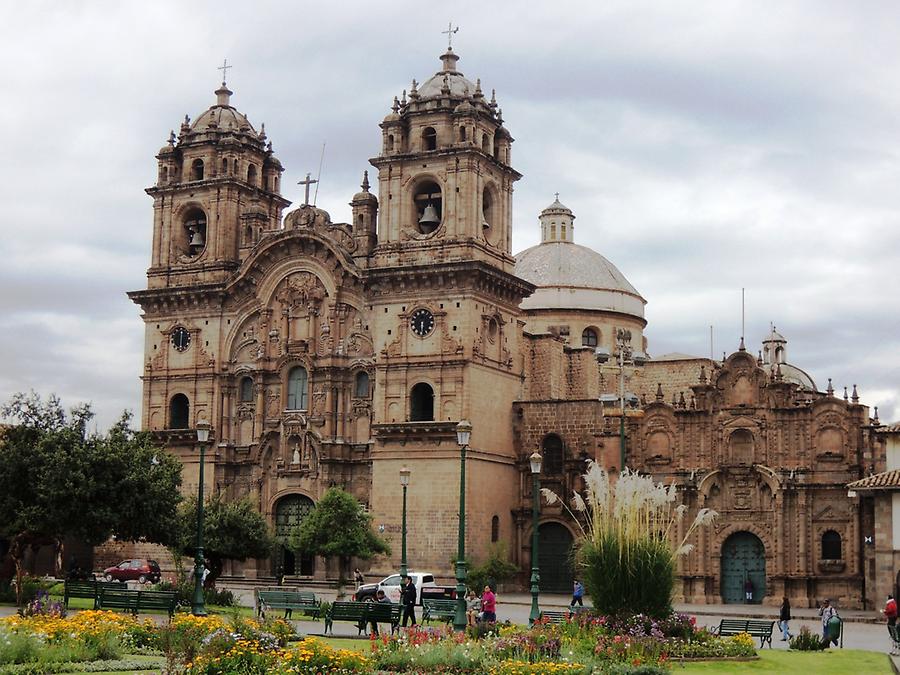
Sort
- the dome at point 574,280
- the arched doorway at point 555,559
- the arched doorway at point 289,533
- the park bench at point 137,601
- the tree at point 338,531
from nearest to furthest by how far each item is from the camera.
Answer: the park bench at point 137,601 → the tree at point 338,531 → the arched doorway at point 555,559 → the arched doorway at point 289,533 → the dome at point 574,280

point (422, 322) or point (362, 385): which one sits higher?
point (422, 322)

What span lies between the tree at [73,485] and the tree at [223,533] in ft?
7.16

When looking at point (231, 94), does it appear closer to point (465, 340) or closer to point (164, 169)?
point (164, 169)

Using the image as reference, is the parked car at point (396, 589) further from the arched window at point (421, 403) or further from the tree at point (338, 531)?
the arched window at point (421, 403)

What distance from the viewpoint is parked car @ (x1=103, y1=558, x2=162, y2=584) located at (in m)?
55.5

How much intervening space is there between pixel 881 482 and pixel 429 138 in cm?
2239

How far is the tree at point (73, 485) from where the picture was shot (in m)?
40.5

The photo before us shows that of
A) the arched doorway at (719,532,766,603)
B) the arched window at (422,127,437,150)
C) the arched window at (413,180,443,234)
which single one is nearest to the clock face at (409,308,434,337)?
the arched window at (413,180,443,234)

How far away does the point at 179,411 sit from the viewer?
60.5 m

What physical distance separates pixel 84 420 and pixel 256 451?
1583 cm

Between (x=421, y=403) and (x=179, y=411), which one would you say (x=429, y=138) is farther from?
(x=179, y=411)

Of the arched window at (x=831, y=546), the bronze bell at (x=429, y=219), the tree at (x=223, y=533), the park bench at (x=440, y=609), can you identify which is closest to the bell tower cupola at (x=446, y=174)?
the bronze bell at (x=429, y=219)

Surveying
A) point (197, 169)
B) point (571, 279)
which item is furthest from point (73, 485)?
point (571, 279)

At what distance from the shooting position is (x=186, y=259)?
201ft
